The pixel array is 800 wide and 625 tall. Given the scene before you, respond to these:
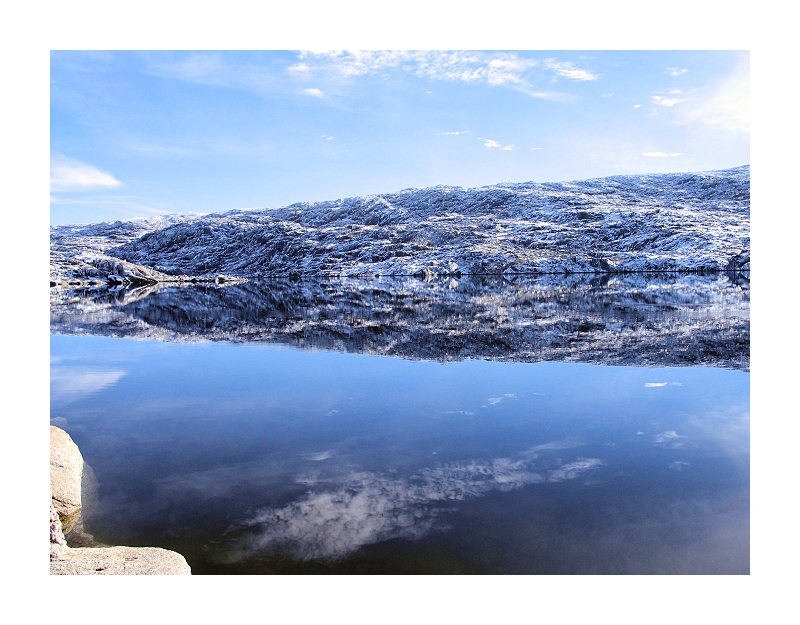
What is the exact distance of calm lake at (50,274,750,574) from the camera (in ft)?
21.3

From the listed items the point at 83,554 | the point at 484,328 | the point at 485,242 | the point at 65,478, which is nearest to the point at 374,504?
the point at 83,554

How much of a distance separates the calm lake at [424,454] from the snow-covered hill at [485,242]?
9532cm

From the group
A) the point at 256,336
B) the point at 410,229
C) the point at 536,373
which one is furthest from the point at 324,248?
the point at 536,373

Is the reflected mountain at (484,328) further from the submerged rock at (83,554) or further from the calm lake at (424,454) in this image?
the submerged rock at (83,554)

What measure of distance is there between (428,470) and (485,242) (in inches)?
5730

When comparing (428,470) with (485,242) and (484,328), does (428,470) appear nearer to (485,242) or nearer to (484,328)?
(484,328)

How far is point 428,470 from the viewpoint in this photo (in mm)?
8758

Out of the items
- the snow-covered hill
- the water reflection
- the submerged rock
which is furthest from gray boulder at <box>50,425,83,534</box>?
the snow-covered hill

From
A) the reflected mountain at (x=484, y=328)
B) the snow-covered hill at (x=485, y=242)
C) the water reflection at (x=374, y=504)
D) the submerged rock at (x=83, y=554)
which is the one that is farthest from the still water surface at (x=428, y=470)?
the snow-covered hill at (x=485, y=242)

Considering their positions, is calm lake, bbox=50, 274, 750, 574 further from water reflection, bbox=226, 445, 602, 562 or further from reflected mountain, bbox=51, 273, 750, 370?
reflected mountain, bbox=51, 273, 750, 370

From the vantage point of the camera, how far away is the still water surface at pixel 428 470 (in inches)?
253

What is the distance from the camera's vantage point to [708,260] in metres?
109
